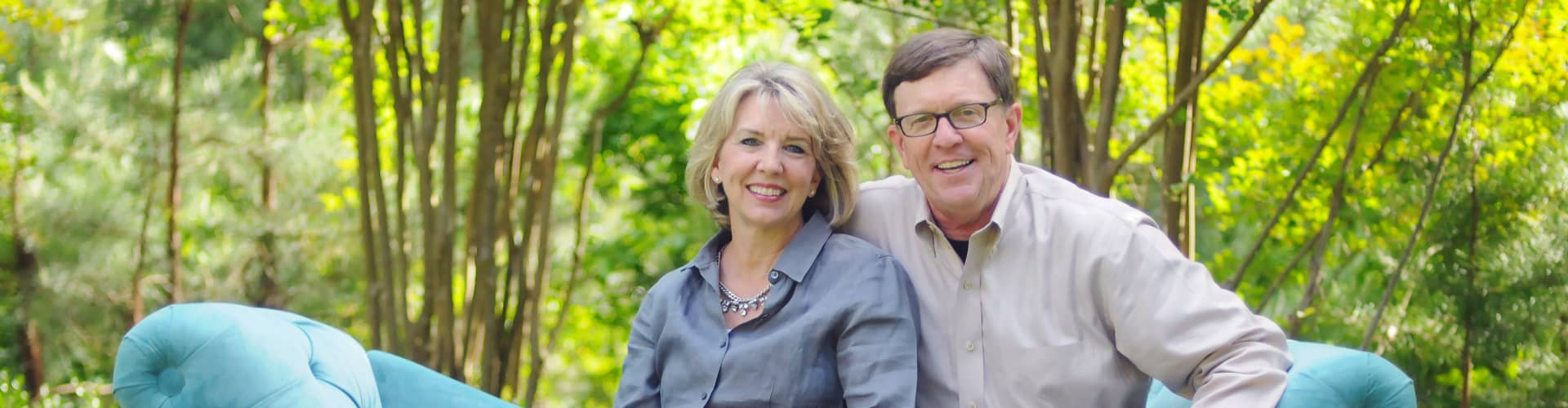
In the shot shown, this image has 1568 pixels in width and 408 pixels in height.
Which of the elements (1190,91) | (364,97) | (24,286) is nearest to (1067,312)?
(1190,91)

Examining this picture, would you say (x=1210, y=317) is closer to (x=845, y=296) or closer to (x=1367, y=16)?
(x=845, y=296)

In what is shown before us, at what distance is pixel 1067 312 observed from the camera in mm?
1803

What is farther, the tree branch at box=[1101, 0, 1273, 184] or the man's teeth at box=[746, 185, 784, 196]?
the tree branch at box=[1101, 0, 1273, 184]

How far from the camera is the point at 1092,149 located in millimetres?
2922

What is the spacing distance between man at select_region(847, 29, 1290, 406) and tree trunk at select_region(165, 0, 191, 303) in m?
4.80

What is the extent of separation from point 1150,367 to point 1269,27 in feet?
12.8

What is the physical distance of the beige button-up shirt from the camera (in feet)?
5.47

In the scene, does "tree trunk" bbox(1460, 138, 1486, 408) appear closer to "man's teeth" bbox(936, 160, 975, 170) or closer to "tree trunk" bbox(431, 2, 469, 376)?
"man's teeth" bbox(936, 160, 975, 170)

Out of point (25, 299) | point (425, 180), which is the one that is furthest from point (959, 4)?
point (25, 299)

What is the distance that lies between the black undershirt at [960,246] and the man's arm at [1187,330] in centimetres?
21

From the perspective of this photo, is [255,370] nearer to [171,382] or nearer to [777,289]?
[171,382]

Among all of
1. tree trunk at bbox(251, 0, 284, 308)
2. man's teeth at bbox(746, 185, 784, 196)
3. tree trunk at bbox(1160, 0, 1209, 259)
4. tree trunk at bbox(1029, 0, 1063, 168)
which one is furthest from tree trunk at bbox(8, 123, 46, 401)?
man's teeth at bbox(746, 185, 784, 196)

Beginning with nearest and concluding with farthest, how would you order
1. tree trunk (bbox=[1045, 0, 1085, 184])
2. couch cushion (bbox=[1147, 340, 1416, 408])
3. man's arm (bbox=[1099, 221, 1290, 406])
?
man's arm (bbox=[1099, 221, 1290, 406]), couch cushion (bbox=[1147, 340, 1416, 408]), tree trunk (bbox=[1045, 0, 1085, 184])

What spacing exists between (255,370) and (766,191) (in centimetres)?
70
